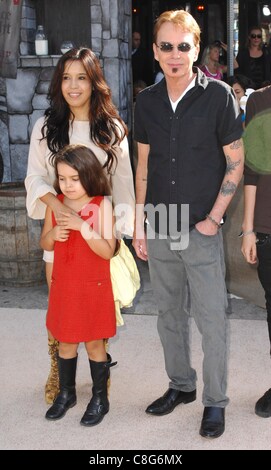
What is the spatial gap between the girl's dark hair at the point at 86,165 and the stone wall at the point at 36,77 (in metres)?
4.07

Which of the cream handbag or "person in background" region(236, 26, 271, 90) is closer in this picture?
the cream handbag

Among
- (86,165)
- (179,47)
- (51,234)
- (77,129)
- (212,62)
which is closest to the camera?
(179,47)

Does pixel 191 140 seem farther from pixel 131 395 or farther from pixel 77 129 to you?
pixel 131 395

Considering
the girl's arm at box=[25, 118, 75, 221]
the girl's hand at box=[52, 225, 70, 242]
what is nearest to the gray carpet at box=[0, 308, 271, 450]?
the girl's hand at box=[52, 225, 70, 242]

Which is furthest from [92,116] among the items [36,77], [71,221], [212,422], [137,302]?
[36,77]

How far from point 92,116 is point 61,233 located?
622 millimetres

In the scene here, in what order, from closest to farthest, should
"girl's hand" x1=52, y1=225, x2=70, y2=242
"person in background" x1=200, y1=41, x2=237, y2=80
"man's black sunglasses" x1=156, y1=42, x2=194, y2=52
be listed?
1. "man's black sunglasses" x1=156, y1=42, x2=194, y2=52
2. "girl's hand" x1=52, y1=225, x2=70, y2=242
3. "person in background" x1=200, y1=41, x2=237, y2=80

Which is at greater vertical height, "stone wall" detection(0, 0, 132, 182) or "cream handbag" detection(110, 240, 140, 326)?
"stone wall" detection(0, 0, 132, 182)

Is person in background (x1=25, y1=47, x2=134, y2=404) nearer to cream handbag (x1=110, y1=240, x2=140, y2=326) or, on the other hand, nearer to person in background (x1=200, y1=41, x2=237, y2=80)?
cream handbag (x1=110, y1=240, x2=140, y2=326)

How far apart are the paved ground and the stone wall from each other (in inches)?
89.9

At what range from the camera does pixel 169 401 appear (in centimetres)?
350

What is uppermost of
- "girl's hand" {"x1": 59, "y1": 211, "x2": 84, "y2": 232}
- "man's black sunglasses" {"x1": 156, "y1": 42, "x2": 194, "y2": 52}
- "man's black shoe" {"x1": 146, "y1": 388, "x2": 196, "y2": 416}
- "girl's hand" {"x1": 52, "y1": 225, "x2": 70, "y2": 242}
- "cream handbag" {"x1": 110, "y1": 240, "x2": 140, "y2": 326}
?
"man's black sunglasses" {"x1": 156, "y1": 42, "x2": 194, "y2": 52}

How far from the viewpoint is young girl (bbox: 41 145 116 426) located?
10.6 ft
